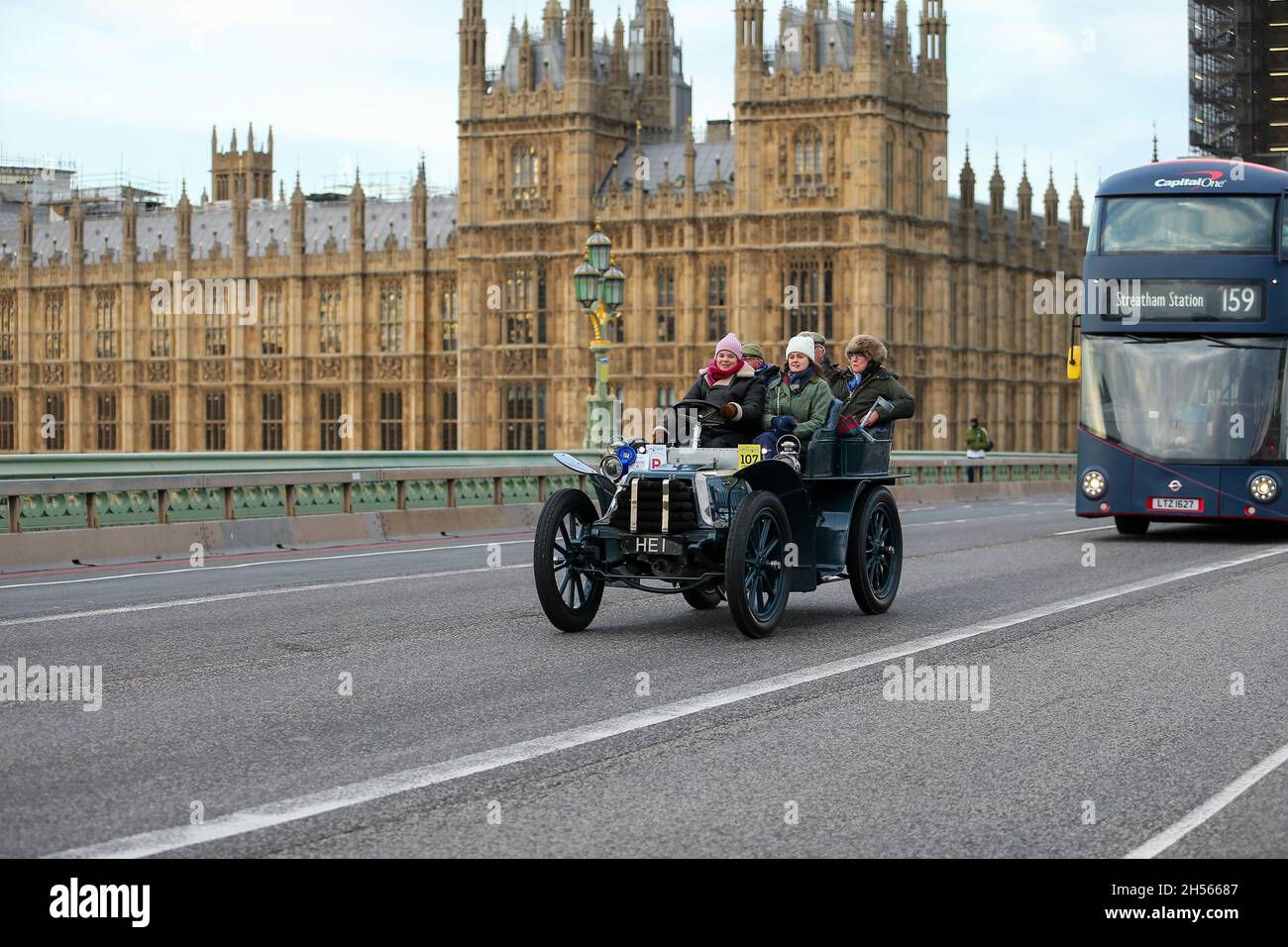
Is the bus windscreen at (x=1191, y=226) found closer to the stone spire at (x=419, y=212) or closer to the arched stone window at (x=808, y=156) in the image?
the arched stone window at (x=808, y=156)

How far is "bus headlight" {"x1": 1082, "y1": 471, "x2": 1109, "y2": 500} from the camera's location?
22.9m

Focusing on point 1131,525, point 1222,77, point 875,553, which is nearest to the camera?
point 875,553

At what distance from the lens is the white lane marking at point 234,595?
1273 cm

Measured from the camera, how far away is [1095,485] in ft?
75.2

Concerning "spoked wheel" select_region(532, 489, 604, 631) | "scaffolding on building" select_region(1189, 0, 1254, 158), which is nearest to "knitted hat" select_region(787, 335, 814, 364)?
"spoked wheel" select_region(532, 489, 604, 631)

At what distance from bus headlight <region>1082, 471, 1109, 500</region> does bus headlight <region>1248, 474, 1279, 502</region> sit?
172 centimetres

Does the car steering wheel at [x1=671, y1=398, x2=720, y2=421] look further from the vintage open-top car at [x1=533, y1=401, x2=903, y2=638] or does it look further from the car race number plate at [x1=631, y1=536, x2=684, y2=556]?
the car race number plate at [x1=631, y1=536, x2=684, y2=556]

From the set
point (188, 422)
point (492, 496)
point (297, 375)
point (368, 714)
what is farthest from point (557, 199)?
point (368, 714)

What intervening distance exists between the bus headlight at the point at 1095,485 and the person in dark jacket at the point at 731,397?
11.4 meters

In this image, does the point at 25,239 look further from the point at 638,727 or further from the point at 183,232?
the point at 638,727

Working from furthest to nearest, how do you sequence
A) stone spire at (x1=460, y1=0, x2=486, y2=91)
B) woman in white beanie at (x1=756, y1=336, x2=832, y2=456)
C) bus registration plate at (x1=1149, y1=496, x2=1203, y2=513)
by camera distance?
stone spire at (x1=460, y1=0, x2=486, y2=91) < bus registration plate at (x1=1149, y1=496, x2=1203, y2=513) < woman in white beanie at (x1=756, y1=336, x2=832, y2=456)

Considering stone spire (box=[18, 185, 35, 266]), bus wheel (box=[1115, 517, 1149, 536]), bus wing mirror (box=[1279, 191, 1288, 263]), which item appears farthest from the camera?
stone spire (box=[18, 185, 35, 266])

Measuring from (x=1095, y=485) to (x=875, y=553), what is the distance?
1021cm

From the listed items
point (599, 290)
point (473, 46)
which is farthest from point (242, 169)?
point (599, 290)
